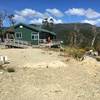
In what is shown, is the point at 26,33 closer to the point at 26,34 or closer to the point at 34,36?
the point at 26,34

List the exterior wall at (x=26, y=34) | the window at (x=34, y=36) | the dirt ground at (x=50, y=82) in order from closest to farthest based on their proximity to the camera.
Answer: the dirt ground at (x=50, y=82) → the exterior wall at (x=26, y=34) → the window at (x=34, y=36)

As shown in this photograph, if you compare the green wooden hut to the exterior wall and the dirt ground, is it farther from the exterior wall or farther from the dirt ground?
the dirt ground

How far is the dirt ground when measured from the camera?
1398 centimetres

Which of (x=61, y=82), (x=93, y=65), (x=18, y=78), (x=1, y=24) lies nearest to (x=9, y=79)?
(x=18, y=78)

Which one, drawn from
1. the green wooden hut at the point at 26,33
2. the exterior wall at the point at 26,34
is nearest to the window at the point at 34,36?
the green wooden hut at the point at 26,33

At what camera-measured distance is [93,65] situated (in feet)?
77.5

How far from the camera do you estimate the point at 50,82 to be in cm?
1645

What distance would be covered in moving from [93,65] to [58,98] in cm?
1052

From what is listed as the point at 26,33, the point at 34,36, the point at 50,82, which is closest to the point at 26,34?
the point at 26,33

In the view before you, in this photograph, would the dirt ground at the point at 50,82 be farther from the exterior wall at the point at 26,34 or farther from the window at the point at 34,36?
the window at the point at 34,36

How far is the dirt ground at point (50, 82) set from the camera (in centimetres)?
1398

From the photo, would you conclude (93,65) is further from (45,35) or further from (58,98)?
(45,35)

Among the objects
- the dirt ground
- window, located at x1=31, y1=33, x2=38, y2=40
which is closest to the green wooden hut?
window, located at x1=31, y1=33, x2=38, y2=40

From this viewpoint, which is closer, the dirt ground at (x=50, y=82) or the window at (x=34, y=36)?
the dirt ground at (x=50, y=82)
